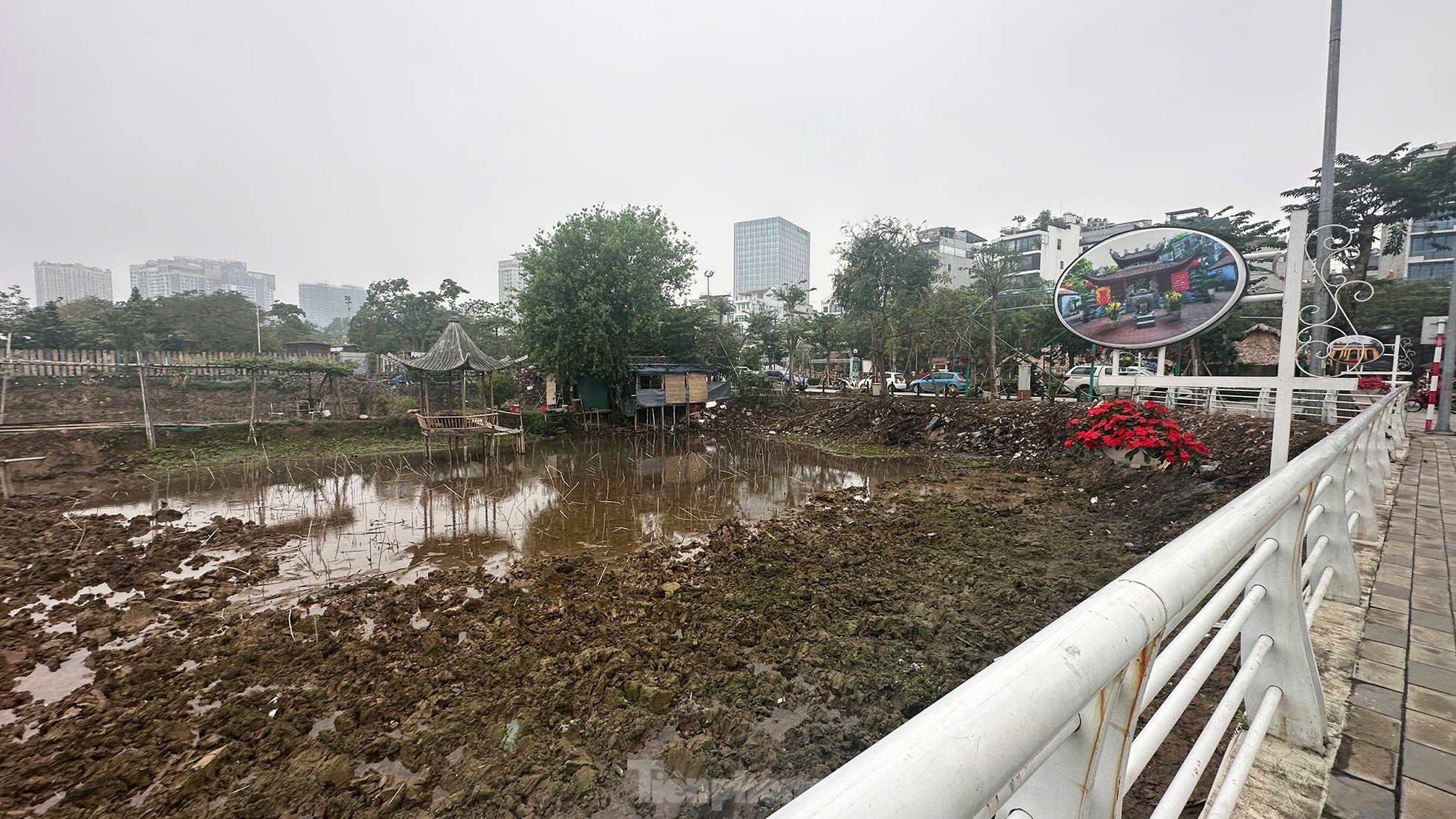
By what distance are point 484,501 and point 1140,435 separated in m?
10.5

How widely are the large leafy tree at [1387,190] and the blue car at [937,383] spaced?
39.8ft

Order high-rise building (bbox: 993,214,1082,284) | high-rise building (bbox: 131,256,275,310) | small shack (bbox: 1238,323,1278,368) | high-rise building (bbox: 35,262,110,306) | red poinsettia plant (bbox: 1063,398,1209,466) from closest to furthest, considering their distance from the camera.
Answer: red poinsettia plant (bbox: 1063,398,1209,466) → small shack (bbox: 1238,323,1278,368) → high-rise building (bbox: 993,214,1082,284) → high-rise building (bbox: 35,262,110,306) → high-rise building (bbox: 131,256,275,310)

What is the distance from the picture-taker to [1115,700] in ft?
2.59

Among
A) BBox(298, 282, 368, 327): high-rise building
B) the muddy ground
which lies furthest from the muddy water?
BBox(298, 282, 368, 327): high-rise building

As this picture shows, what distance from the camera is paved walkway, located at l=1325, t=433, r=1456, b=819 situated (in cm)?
145

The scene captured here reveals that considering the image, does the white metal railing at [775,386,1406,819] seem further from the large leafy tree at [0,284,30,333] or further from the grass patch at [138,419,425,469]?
the large leafy tree at [0,284,30,333]

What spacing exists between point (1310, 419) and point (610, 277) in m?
17.4

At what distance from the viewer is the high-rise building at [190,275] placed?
6688 centimetres

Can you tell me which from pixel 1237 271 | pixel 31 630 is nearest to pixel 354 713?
pixel 31 630

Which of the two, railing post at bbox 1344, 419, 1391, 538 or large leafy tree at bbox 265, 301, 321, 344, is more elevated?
large leafy tree at bbox 265, 301, 321, 344

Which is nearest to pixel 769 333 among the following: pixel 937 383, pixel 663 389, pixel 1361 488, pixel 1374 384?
pixel 937 383

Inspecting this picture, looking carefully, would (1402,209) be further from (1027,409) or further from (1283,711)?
(1283,711)

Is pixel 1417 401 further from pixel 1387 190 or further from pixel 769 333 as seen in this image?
pixel 769 333

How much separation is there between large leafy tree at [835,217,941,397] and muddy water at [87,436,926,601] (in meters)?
6.60
